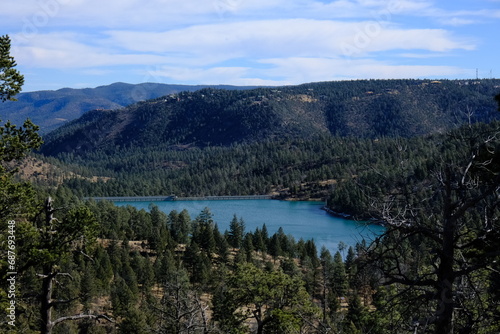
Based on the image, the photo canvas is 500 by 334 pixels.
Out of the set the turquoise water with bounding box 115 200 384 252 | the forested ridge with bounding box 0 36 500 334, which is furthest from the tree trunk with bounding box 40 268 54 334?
the turquoise water with bounding box 115 200 384 252

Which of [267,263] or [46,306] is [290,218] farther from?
[46,306]

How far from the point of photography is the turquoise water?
85438 mm

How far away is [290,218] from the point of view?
10862cm

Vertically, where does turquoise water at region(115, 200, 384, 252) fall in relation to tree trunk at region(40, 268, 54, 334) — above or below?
below

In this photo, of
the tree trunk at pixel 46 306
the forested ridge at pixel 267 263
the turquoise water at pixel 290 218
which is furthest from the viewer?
the turquoise water at pixel 290 218

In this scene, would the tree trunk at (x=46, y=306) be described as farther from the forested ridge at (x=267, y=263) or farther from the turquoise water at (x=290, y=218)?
the turquoise water at (x=290, y=218)

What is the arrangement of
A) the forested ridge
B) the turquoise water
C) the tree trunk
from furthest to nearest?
1. the turquoise water
2. the tree trunk
3. the forested ridge

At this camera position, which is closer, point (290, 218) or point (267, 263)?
point (267, 263)

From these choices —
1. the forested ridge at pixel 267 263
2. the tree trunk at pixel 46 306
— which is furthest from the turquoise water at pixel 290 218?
the tree trunk at pixel 46 306

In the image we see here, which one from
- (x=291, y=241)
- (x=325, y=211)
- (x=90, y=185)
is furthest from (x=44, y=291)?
(x=90, y=185)

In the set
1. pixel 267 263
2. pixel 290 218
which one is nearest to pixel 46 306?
pixel 267 263

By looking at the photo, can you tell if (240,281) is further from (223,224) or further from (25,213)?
(223,224)

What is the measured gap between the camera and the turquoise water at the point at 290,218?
85.4 m

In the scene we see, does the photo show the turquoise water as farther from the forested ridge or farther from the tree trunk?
the tree trunk
